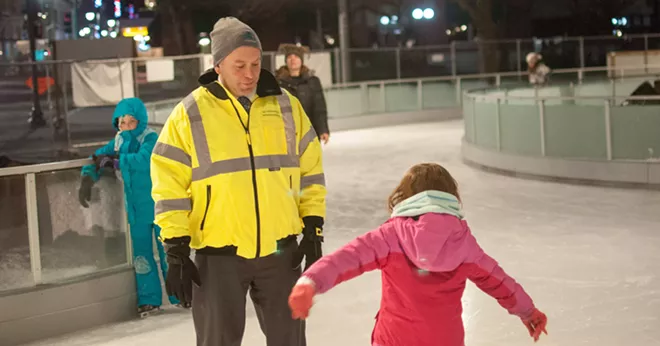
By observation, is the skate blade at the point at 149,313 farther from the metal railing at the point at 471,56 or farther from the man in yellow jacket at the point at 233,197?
the metal railing at the point at 471,56

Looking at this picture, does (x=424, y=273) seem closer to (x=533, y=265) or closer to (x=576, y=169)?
(x=533, y=265)

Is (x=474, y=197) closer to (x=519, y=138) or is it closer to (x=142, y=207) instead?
(x=519, y=138)

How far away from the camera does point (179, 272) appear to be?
139 inches

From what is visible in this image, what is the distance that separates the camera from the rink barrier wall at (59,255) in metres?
5.52

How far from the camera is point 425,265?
10.5ft

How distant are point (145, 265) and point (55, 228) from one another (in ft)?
1.84

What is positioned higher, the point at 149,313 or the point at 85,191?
the point at 85,191

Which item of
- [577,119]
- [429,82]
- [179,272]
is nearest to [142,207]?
[179,272]

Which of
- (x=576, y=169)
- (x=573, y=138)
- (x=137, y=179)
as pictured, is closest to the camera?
(x=137, y=179)

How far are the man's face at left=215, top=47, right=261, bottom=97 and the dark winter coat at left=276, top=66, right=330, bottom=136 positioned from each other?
14.6 feet

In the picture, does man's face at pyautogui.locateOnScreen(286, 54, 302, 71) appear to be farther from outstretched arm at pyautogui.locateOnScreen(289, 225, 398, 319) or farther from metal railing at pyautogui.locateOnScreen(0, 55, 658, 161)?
metal railing at pyautogui.locateOnScreen(0, 55, 658, 161)

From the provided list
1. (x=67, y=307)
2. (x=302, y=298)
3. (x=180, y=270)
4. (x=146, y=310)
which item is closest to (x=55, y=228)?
(x=67, y=307)

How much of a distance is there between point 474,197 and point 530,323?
23.9 ft

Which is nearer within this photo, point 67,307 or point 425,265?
point 425,265
